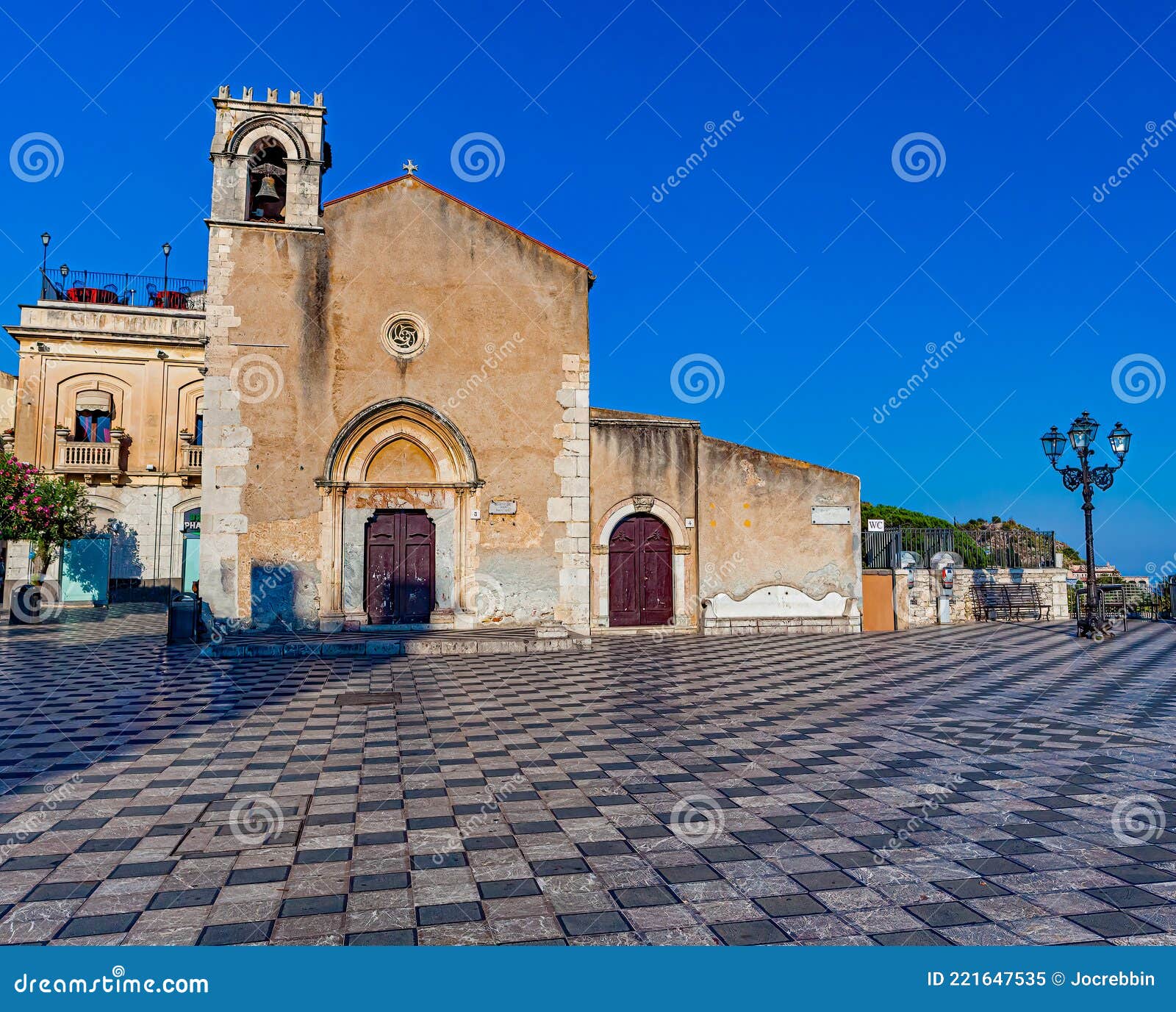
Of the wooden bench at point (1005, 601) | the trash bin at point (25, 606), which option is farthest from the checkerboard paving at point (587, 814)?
the trash bin at point (25, 606)

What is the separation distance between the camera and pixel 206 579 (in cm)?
1401

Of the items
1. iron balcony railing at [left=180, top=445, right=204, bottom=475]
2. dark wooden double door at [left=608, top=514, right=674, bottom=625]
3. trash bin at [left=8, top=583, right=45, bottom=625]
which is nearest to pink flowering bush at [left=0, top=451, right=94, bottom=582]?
trash bin at [left=8, top=583, right=45, bottom=625]

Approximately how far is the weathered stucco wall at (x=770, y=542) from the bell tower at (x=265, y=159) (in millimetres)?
9247

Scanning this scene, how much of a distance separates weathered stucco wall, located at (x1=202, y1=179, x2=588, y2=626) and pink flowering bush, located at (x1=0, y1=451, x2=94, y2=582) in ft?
26.6

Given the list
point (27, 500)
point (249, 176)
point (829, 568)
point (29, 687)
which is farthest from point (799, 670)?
point (27, 500)

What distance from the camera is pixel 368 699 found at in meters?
8.53

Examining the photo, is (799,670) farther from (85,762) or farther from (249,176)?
(249,176)

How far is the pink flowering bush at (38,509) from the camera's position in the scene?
18.4m

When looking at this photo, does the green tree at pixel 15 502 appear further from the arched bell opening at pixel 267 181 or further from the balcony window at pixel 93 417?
the arched bell opening at pixel 267 181

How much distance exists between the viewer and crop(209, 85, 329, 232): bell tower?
1467 centimetres

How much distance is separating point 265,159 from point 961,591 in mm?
19028

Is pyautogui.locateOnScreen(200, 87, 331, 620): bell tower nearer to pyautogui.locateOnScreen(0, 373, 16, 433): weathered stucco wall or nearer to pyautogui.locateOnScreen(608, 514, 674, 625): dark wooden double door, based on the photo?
pyautogui.locateOnScreen(608, 514, 674, 625): dark wooden double door

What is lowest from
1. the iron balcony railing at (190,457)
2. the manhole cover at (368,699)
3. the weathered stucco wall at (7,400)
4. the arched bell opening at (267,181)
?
the manhole cover at (368,699)

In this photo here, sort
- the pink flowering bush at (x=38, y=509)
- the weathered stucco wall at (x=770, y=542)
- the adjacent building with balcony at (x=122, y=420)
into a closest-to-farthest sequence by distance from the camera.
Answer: the weathered stucco wall at (x=770, y=542), the pink flowering bush at (x=38, y=509), the adjacent building with balcony at (x=122, y=420)
